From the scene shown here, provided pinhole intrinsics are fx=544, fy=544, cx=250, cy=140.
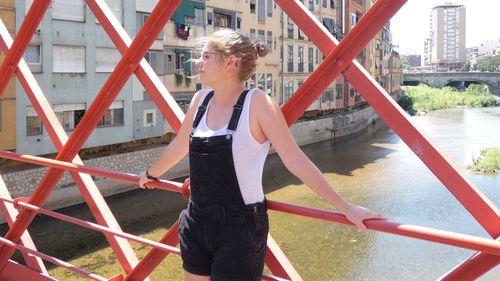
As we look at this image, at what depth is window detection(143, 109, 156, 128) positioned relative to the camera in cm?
1590

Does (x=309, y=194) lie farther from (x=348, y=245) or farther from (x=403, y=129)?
(x=403, y=129)

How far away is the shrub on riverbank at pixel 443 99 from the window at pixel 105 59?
114 feet

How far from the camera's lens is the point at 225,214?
1549 millimetres

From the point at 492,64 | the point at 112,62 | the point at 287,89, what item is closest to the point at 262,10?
the point at 287,89

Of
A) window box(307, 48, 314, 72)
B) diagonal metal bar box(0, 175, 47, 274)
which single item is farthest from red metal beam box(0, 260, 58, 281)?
window box(307, 48, 314, 72)

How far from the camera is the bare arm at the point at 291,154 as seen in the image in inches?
58.2

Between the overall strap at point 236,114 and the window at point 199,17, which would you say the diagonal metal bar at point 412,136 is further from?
the window at point 199,17

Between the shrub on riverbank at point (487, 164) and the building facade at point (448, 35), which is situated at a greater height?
the building facade at point (448, 35)

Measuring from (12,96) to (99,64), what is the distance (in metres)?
2.71

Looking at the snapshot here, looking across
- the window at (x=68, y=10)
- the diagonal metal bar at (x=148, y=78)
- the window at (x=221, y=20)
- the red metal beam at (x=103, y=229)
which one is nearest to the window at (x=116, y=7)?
the window at (x=68, y=10)

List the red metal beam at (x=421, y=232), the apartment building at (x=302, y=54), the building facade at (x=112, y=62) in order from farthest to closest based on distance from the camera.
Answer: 1. the apartment building at (x=302, y=54)
2. the building facade at (x=112, y=62)
3. the red metal beam at (x=421, y=232)

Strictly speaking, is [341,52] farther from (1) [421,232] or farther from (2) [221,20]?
(2) [221,20]

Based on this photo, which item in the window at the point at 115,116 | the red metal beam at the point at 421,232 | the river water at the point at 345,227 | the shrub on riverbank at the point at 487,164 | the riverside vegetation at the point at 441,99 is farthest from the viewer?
the riverside vegetation at the point at 441,99

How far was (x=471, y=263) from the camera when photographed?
145cm
